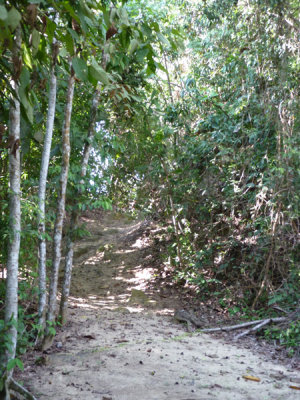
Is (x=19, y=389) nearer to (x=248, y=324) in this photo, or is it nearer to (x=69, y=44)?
(x=69, y=44)

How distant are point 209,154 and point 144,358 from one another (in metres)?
4.26

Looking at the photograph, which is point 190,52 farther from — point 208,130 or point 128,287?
point 128,287

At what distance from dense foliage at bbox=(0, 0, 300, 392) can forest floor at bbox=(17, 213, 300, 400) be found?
632 millimetres

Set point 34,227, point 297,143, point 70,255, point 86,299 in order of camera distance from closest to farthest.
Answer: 1. point 34,227
2. point 70,255
3. point 297,143
4. point 86,299

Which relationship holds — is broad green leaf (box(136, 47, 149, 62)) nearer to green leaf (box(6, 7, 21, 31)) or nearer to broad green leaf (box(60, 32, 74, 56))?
broad green leaf (box(60, 32, 74, 56))

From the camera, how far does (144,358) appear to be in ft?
13.2

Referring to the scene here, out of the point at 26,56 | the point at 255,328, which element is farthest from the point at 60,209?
the point at 255,328

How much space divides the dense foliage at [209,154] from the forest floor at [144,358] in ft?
2.07

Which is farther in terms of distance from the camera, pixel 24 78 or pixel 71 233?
pixel 71 233

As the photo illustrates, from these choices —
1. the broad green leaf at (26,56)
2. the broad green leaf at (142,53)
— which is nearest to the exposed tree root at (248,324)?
the broad green leaf at (142,53)

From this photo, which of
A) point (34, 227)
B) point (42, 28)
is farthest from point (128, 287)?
point (42, 28)

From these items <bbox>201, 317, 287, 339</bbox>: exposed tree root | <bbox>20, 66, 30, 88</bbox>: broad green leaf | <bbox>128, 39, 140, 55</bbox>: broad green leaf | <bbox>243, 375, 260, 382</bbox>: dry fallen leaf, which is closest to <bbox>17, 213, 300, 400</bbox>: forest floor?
<bbox>243, 375, 260, 382</bbox>: dry fallen leaf

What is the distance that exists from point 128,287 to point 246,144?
388 cm

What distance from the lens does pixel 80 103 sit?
583 cm
